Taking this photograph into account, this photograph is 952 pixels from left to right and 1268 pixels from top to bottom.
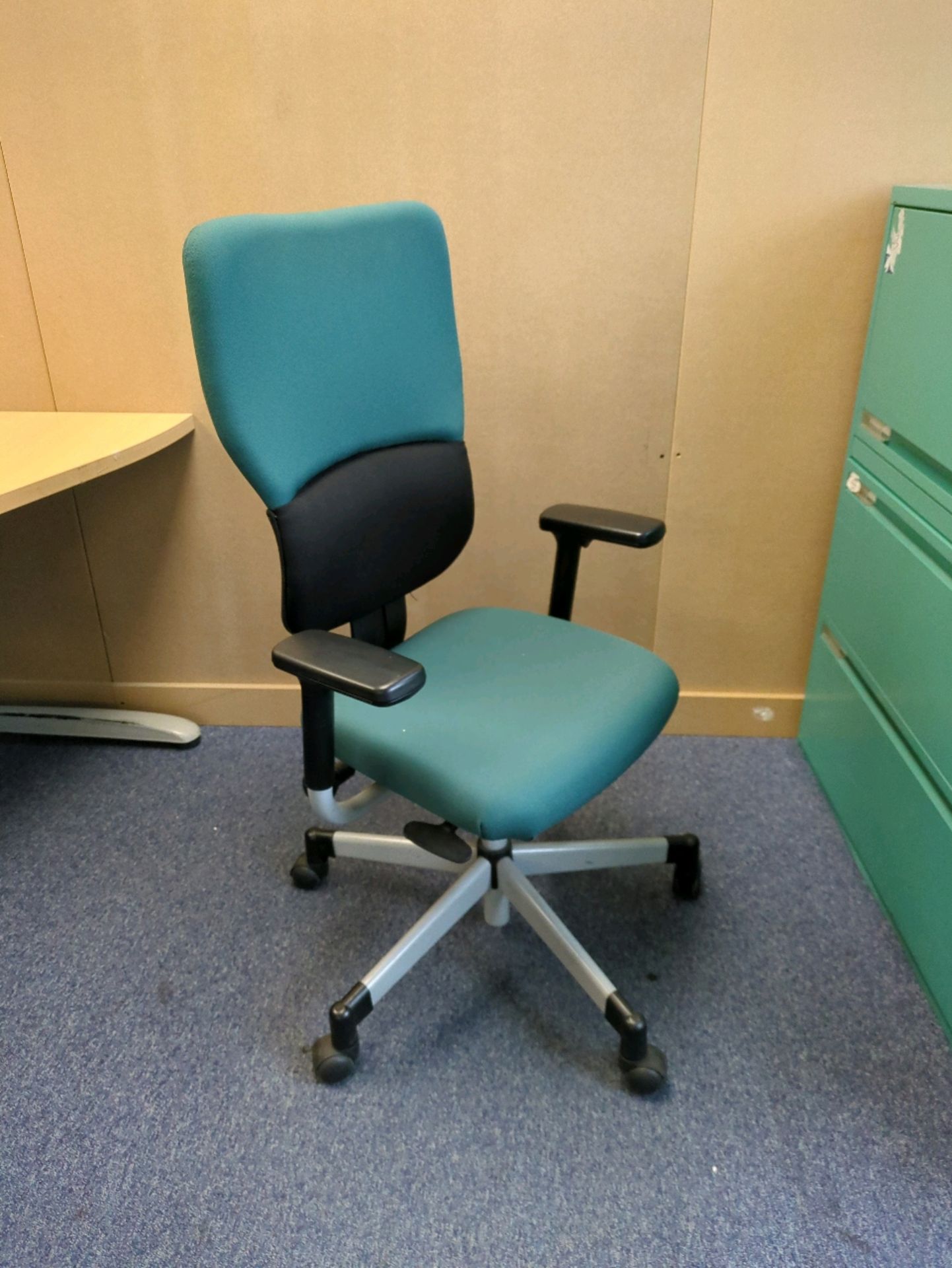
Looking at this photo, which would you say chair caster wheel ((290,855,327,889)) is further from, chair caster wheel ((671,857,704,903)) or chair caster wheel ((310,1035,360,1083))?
chair caster wheel ((671,857,704,903))

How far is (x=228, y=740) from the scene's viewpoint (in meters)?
2.00

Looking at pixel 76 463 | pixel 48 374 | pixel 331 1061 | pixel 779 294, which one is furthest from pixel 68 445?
pixel 779 294

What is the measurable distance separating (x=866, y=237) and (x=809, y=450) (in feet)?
1.25

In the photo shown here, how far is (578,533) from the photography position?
1356 millimetres

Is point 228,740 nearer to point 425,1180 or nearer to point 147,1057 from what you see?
point 147,1057

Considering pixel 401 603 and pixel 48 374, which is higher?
pixel 48 374

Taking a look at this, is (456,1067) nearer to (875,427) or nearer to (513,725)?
(513,725)

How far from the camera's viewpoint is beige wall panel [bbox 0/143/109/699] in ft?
5.51

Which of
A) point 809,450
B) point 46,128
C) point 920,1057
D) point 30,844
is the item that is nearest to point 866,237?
point 809,450

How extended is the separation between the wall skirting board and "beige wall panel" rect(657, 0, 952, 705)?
4 centimetres

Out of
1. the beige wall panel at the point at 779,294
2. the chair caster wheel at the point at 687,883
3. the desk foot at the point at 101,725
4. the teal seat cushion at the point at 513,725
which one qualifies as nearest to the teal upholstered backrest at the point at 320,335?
the teal seat cushion at the point at 513,725

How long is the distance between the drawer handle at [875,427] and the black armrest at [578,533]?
470mm

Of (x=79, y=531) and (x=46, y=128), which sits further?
(x=79, y=531)

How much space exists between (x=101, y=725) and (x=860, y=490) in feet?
5.50
